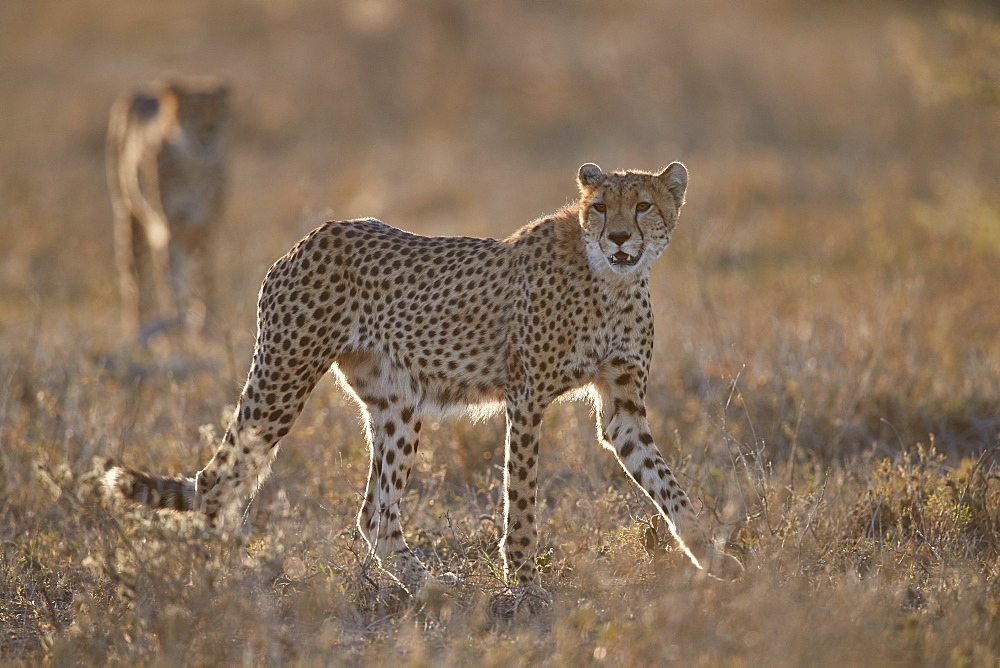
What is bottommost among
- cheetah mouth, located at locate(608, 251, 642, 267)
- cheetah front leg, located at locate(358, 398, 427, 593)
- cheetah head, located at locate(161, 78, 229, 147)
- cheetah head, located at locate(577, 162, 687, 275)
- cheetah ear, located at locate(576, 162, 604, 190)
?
cheetah front leg, located at locate(358, 398, 427, 593)

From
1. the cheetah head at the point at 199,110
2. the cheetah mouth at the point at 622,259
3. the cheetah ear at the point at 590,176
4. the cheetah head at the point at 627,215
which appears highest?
the cheetah head at the point at 199,110

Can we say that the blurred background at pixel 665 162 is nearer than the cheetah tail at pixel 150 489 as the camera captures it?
No

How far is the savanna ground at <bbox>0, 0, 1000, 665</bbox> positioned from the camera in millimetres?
3539

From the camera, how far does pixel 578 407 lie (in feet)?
19.2

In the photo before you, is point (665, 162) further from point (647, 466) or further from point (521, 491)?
point (521, 491)

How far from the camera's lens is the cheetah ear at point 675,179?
414cm

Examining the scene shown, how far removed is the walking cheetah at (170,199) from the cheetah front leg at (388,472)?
4359mm

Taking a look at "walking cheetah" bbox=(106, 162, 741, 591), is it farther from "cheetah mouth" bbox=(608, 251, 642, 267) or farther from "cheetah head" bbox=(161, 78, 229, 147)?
"cheetah head" bbox=(161, 78, 229, 147)

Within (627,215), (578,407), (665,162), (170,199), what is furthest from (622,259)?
(665,162)

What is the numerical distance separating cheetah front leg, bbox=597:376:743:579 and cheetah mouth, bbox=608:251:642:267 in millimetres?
398

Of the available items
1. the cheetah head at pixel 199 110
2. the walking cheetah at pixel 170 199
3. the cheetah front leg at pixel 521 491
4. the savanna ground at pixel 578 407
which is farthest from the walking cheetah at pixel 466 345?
the cheetah head at pixel 199 110

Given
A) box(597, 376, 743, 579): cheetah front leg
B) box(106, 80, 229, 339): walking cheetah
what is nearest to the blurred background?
box(597, 376, 743, 579): cheetah front leg

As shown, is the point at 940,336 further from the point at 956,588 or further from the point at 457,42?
the point at 457,42

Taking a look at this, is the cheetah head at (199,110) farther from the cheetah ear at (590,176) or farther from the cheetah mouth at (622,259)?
the cheetah mouth at (622,259)
